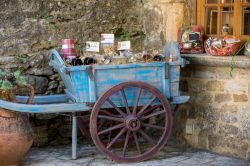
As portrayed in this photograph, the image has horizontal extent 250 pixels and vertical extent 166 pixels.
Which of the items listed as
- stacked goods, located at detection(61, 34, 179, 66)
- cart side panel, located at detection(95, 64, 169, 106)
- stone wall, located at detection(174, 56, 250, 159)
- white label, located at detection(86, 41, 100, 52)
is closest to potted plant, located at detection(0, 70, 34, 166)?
stacked goods, located at detection(61, 34, 179, 66)

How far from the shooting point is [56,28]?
613 cm

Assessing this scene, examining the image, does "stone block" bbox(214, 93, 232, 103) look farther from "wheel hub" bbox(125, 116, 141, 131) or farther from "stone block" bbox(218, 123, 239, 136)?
"wheel hub" bbox(125, 116, 141, 131)

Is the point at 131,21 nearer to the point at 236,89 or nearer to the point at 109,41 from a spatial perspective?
the point at 109,41

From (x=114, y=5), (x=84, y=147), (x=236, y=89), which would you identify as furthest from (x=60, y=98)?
(x=236, y=89)

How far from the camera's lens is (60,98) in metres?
5.72

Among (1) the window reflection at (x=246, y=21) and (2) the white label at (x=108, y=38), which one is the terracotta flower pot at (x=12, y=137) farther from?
(1) the window reflection at (x=246, y=21)

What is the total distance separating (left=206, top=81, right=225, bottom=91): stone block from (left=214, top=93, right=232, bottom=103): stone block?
0.21 feet

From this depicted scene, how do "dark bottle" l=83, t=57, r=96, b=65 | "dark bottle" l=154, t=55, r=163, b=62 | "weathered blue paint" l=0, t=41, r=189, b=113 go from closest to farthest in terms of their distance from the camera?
"weathered blue paint" l=0, t=41, r=189, b=113 → "dark bottle" l=83, t=57, r=96, b=65 → "dark bottle" l=154, t=55, r=163, b=62

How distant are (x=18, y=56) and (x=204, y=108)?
2163mm

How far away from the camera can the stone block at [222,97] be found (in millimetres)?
5502

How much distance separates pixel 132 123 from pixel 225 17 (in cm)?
165

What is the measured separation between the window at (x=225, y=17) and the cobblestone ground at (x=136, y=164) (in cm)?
133

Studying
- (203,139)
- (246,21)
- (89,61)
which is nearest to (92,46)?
(89,61)

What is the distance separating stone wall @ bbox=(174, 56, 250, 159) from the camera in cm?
538
